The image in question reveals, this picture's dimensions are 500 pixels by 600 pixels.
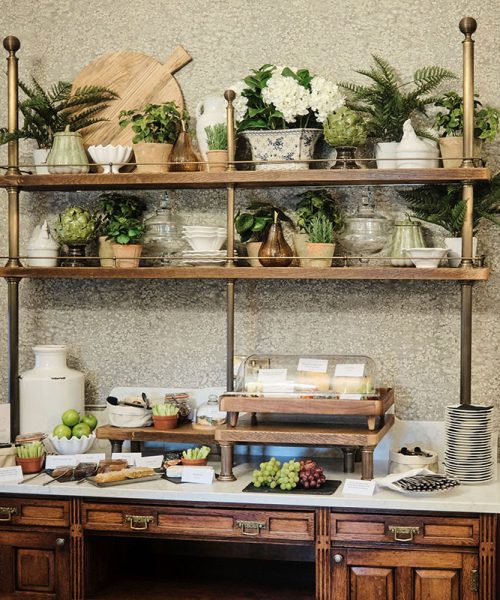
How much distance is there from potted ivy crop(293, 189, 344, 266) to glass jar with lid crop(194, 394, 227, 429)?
68 cm

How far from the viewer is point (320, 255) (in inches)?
135

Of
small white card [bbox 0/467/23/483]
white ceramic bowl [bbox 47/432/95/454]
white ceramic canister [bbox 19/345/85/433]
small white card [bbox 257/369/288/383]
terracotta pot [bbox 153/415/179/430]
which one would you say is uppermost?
small white card [bbox 257/369/288/383]

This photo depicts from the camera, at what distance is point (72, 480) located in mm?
3232

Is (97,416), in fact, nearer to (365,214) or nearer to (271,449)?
(271,449)

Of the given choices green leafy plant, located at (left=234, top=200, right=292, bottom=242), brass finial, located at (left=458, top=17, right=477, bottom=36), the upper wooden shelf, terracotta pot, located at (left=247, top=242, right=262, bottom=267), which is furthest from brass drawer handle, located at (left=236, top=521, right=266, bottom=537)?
A: brass finial, located at (left=458, top=17, right=477, bottom=36)

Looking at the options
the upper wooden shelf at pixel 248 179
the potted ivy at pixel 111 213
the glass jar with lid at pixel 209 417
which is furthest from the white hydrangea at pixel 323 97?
the glass jar with lid at pixel 209 417

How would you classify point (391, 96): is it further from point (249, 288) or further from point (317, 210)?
point (249, 288)

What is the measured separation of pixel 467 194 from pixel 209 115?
109 cm

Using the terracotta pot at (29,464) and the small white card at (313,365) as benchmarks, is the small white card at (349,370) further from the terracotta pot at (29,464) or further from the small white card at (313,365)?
the terracotta pot at (29,464)

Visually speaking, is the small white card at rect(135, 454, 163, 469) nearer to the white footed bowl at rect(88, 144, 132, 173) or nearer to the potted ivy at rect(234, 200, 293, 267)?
the potted ivy at rect(234, 200, 293, 267)

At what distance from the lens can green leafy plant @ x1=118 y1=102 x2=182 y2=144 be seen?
355 centimetres

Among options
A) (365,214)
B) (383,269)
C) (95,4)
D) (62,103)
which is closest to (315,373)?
(383,269)

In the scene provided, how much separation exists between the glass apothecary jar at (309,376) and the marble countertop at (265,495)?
0.33 metres

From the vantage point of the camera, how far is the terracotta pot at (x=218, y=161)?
3.49 meters
